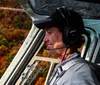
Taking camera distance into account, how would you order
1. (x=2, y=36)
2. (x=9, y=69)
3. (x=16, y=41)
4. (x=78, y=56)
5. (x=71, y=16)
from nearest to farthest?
(x=78, y=56), (x=71, y=16), (x=9, y=69), (x=16, y=41), (x=2, y=36)

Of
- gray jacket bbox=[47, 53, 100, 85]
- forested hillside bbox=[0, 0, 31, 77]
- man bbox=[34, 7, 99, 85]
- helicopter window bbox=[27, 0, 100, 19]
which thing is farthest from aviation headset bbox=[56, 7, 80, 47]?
forested hillside bbox=[0, 0, 31, 77]

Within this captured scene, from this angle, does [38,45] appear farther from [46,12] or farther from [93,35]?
[93,35]

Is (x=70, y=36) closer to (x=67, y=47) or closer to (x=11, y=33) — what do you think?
(x=67, y=47)

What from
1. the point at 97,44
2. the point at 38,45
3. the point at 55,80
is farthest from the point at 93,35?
the point at 55,80

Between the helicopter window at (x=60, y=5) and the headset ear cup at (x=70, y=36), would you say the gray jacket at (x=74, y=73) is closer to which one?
the headset ear cup at (x=70, y=36)

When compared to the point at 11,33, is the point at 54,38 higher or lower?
higher

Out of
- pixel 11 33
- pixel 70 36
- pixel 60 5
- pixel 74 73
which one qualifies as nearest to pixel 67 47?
pixel 70 36
